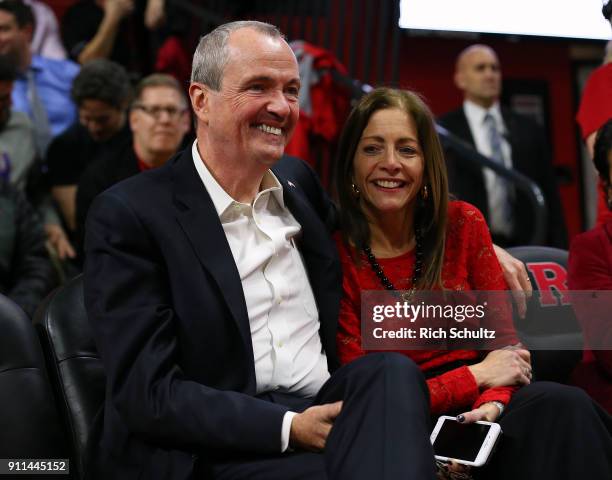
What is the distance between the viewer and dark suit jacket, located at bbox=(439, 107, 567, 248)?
4.52 m

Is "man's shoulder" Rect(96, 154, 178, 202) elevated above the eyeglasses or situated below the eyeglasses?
below

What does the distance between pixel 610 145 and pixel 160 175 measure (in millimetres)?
1129

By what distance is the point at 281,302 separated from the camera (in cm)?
200

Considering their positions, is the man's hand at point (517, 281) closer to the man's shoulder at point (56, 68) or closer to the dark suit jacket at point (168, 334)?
the dark suit jacket at point (168, 334)

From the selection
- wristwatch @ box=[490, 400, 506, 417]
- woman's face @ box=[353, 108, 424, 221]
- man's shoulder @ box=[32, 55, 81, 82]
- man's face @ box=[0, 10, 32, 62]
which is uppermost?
man's face @ box=[0, 10, 32, 62]

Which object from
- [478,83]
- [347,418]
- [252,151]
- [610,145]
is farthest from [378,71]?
[347,418]

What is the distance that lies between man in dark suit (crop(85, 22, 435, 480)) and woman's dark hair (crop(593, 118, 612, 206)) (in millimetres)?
777

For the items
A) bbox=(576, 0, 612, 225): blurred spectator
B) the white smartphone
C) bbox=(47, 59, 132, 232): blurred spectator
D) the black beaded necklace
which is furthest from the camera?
bbox=(47, 59, 132, 232): blurred spectator

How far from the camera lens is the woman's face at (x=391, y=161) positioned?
7.23 ft

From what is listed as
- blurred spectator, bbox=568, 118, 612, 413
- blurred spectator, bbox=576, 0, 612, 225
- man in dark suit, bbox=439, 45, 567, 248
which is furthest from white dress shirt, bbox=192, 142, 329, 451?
man in dark suit, bbox=439, 45, 567, 248

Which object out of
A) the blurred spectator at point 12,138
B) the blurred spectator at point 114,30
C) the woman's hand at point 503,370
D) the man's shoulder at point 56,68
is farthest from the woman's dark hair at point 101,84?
the woman's hand at point 503,370

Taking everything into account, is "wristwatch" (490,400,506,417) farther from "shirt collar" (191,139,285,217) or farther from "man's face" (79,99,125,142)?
"man's face" (79,99,125,142)

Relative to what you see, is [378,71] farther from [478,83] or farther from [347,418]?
[347,418]

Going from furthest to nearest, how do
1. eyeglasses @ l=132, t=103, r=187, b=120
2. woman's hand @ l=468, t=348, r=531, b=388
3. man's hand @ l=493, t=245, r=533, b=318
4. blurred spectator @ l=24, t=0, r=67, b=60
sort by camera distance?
blurred spectator @ l=24, t=0, r=67, b=60
eyeglasses @ l=132, t=103, r=187, b=120
man's hand @ l=493, t=245, r=533, b=318
woman's hand @ l=468, t=348, r=531, b=388
